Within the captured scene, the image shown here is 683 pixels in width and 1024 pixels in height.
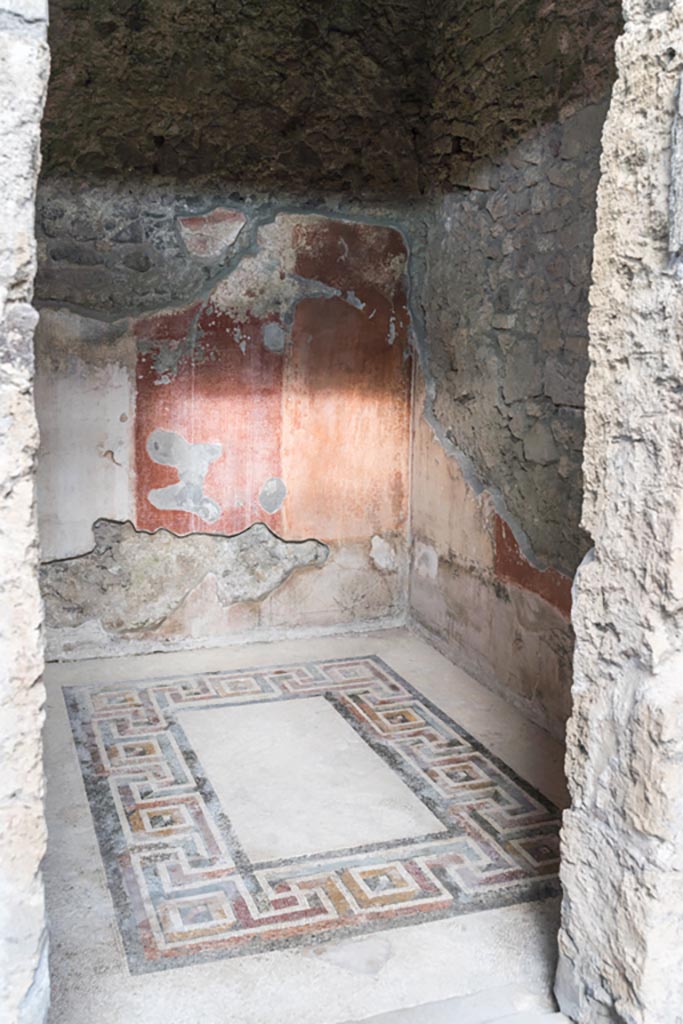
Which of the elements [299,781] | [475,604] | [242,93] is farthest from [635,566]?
[242,93]

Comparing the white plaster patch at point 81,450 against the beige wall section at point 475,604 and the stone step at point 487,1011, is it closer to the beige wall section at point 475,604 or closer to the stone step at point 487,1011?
the beige wall section at point 475,604

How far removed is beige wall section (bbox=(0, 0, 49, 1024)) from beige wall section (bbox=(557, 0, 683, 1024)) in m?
0.84

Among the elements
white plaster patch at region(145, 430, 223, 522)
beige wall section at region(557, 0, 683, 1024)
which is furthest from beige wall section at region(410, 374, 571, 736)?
beige wall section at region(557, 0, 683, 1024)

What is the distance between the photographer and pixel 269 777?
8.71 feet

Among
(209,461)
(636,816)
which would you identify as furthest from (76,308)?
(636,816)

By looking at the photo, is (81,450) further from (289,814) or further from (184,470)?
(289,814)

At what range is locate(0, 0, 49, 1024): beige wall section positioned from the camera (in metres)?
1.12

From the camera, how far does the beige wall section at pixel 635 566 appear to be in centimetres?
139

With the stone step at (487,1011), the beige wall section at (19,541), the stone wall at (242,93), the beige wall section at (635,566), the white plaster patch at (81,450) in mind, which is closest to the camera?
the beige wall section at (19,541)

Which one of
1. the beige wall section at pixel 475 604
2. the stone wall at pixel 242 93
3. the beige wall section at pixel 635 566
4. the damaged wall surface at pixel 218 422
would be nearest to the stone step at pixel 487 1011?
the beige wall section at pixel 635 566

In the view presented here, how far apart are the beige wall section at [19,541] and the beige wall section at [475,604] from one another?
189 cm

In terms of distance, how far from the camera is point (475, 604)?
11.0ft

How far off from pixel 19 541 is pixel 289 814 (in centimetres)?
151

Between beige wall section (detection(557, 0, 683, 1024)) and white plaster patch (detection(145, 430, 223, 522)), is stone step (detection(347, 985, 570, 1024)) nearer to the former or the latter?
Result: beige wall section (detection(557, 0, 683, 1024))
